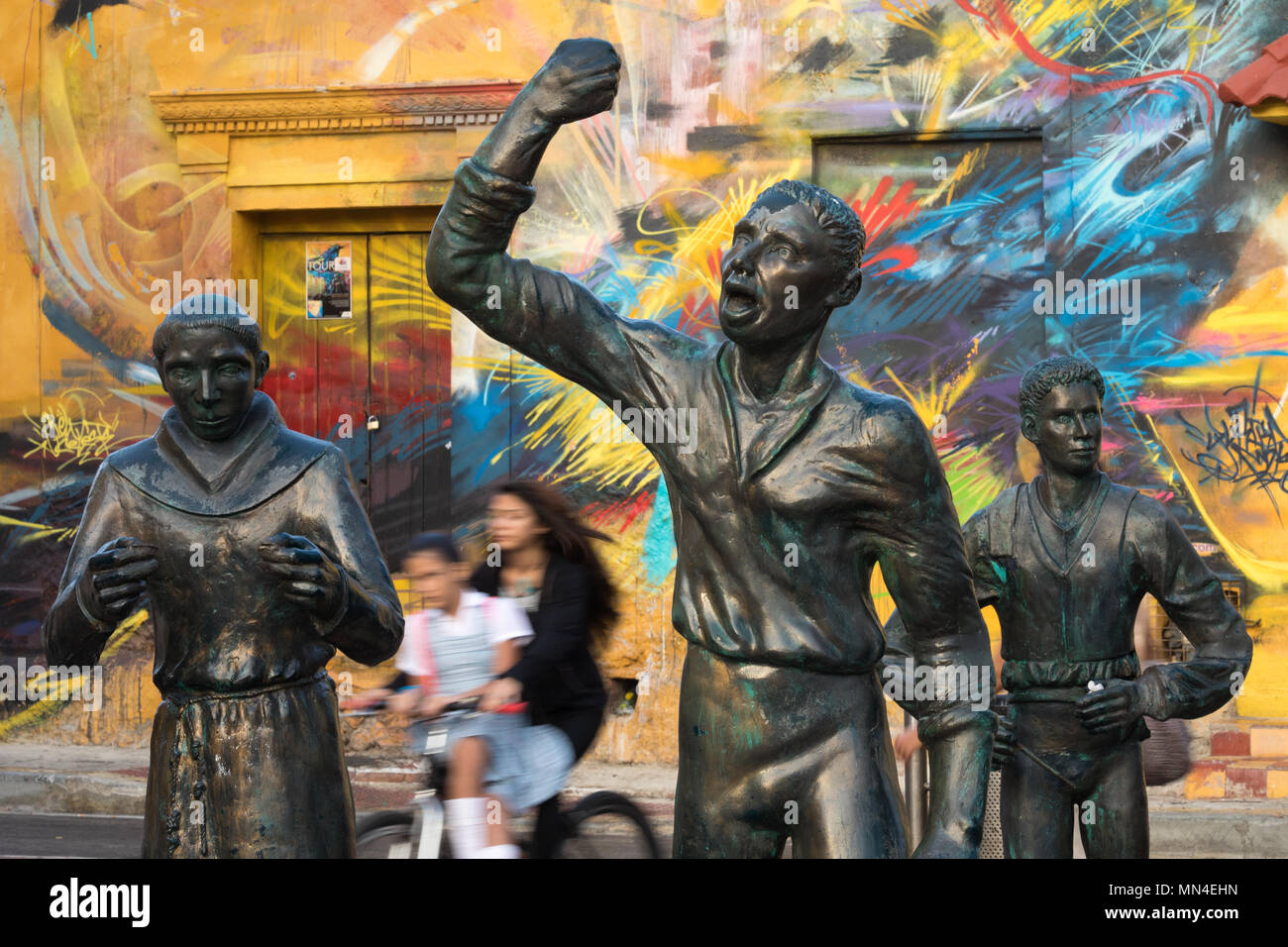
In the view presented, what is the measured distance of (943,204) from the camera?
34.0 feet

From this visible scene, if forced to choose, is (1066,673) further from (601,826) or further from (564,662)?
(601,826)

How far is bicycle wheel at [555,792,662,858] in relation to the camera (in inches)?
262

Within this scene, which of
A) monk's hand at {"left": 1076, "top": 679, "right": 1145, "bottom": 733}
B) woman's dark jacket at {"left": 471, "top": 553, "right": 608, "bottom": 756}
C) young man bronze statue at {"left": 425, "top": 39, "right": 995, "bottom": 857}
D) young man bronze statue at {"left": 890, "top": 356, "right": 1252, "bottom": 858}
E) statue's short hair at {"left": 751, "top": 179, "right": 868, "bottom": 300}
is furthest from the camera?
woman's dark jacket at {"left": 471, "top": 553, "right": 608, "bottom": 756}

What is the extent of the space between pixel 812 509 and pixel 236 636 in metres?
1.43

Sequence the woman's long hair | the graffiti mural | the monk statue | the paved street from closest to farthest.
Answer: the monk statue < the woman's long hair < the paved street < the graffiti mural

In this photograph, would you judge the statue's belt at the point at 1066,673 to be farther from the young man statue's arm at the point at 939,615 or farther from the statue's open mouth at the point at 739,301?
the statue's open mouth at the point at 739,301

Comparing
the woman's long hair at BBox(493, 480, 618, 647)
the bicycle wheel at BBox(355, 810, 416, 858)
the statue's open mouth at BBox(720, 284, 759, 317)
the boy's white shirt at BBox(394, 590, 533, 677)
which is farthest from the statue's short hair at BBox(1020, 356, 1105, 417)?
the bicycle wheel at BBox(355, 810, 416, 858)

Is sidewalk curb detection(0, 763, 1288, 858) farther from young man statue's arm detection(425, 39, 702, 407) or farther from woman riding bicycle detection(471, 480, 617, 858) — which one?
young man statue's arm detection(425, 39, 702, 407)

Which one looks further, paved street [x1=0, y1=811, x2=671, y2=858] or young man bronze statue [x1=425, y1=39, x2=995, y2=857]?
paved street [x1=0, y1=811, x2=671, y2=858]

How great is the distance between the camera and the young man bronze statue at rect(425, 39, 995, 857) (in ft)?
11.8

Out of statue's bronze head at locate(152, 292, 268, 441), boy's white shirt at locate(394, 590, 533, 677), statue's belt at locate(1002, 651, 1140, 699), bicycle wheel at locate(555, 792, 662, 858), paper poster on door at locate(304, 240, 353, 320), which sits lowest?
bicycle wheel at locate(555, 792, 662, 858)

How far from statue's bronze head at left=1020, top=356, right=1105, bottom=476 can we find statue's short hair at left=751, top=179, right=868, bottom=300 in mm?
2169

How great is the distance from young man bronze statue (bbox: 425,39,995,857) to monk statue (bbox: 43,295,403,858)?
75 cm

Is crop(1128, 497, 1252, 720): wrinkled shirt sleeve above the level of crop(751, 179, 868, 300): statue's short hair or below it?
below
